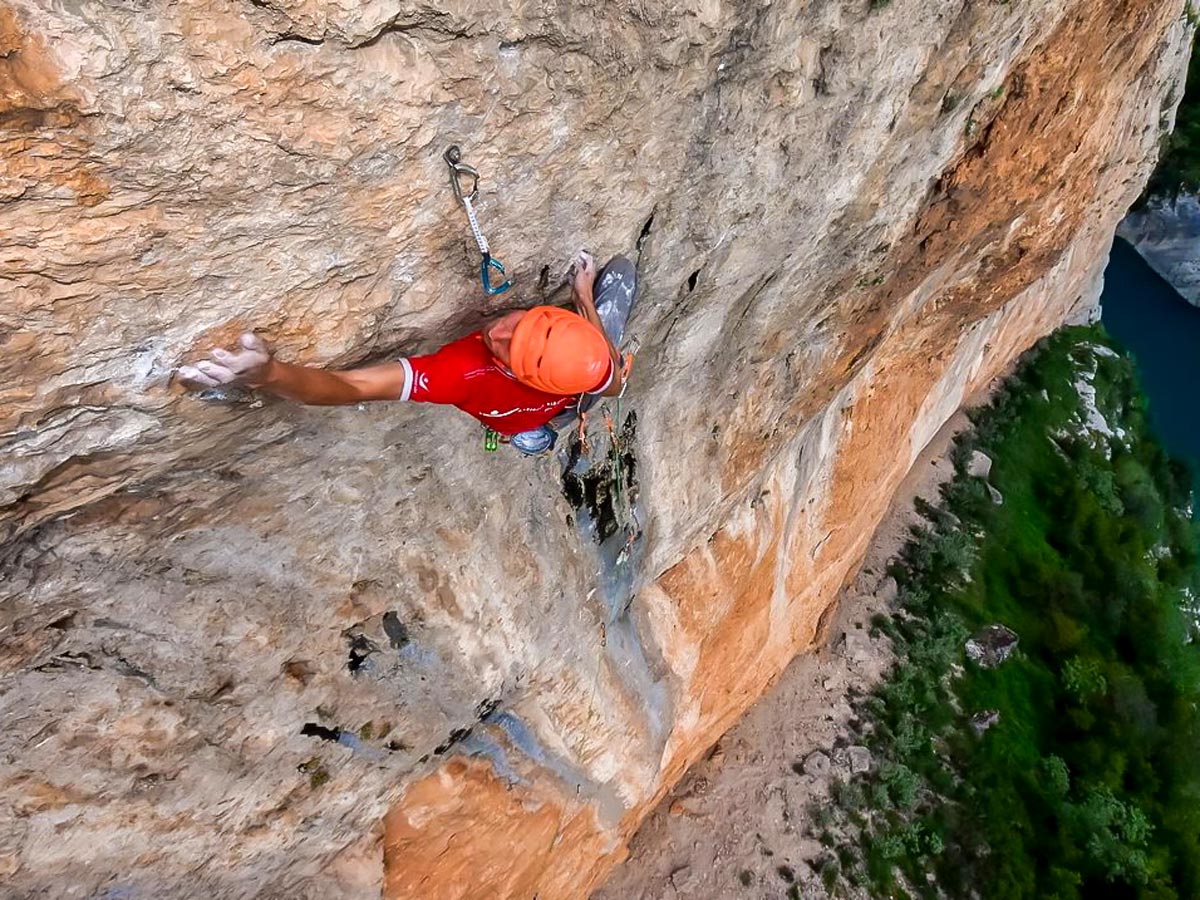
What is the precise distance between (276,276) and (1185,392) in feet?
63.9

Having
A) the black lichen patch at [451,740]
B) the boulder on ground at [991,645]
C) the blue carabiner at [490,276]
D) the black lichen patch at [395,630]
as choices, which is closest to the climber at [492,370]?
the blue carabiner at [490,276]

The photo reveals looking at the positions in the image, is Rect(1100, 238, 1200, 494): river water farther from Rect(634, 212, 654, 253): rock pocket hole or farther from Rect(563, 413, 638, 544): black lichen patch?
Rect(634, 212, 654, 253): rock pocket hole

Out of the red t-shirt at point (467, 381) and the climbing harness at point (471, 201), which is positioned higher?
the climbing harness at point (471, 201)

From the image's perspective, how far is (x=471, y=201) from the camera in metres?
2.19

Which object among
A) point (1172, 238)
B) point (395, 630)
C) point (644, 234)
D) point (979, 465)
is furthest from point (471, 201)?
point (1172, 238)

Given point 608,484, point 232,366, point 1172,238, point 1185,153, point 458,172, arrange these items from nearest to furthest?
point 232,366 → point 458,172 → point 608,484 → point 1185,153 → point 1172,238

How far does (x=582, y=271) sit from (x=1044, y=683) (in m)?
11.1

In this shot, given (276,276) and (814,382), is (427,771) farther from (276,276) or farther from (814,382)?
(814,382)

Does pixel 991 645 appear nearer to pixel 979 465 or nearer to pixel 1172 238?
pixel 979 465

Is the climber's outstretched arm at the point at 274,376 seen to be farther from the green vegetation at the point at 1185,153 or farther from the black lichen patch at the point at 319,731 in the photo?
the green vegetation at the point at 1185,153

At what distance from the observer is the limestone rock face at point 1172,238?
16141mm

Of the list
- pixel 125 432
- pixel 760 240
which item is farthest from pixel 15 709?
pixel 760 240

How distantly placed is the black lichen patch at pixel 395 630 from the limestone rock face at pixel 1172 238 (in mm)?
19171

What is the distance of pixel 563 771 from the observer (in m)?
4.86
